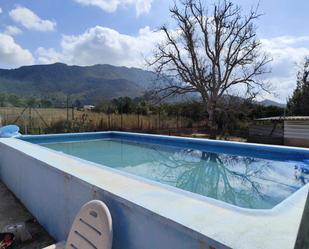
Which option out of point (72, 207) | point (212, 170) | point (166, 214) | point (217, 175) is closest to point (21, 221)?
point (72, 207)

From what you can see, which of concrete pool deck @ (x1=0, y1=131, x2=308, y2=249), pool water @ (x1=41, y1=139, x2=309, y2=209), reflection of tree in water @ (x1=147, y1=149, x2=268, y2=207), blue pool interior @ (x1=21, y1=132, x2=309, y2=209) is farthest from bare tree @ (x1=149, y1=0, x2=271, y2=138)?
concrete pool deck @ (x1=0, y1=131, x2=308, y2=249)

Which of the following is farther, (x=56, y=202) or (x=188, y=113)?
(x=188, y=113)

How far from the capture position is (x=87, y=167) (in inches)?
148

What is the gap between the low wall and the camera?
202 centimetres

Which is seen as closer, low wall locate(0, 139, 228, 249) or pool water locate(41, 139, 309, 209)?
low wall locate(0, 139, 228, 249)

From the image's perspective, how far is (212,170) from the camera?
622cm

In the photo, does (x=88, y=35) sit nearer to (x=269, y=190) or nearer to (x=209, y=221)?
(x=269, y=190)

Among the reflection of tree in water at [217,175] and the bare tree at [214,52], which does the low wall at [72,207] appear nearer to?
the reflection of tree in water at [217,175]

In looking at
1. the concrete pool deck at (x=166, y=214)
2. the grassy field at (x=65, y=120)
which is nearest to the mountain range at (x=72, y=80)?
the grassy field at (x=65, y=120)

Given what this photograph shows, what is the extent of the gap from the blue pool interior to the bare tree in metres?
8.88

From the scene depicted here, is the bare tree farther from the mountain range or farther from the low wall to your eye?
the mountain range

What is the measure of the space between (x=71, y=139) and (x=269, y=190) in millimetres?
Answer: 7342

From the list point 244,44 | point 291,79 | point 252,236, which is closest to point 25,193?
point 252,236

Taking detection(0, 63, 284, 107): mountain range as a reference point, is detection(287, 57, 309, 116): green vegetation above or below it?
below
